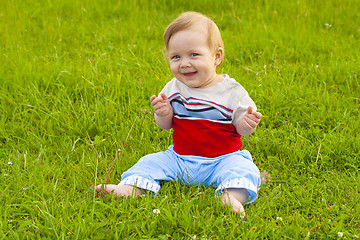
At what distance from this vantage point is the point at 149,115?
4117 mm

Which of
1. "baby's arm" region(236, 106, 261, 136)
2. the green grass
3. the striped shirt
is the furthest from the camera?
the striped shirt

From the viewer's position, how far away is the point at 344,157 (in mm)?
3471

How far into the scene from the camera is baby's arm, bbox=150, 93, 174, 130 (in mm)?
3174

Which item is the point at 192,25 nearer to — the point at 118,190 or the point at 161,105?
the point at 161,105

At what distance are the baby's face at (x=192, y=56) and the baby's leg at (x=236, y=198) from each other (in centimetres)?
80

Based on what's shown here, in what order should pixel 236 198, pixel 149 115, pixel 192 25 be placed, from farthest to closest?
pixel 149 115 → pixel 192 25 → pixel 236 198

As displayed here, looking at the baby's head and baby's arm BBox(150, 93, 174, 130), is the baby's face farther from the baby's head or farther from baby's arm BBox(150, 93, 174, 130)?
baby's arm BBox(150, 93, 174, 130)

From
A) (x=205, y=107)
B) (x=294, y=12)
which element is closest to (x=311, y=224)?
(x=205, y=107)

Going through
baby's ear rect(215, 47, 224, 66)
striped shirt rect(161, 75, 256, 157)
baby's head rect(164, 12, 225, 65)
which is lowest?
striped shirt rect(161, 75, 256, 157)

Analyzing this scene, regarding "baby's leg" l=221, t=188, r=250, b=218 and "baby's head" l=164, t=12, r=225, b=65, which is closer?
"baby's leg" l=221, t=188, r=250, b=218

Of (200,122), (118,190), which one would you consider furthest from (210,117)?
(118,190)

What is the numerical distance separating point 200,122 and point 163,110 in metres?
0.28

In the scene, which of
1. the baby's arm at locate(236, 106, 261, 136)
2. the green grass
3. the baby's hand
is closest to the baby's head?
the baby's hand

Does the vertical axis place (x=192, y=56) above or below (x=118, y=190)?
above
